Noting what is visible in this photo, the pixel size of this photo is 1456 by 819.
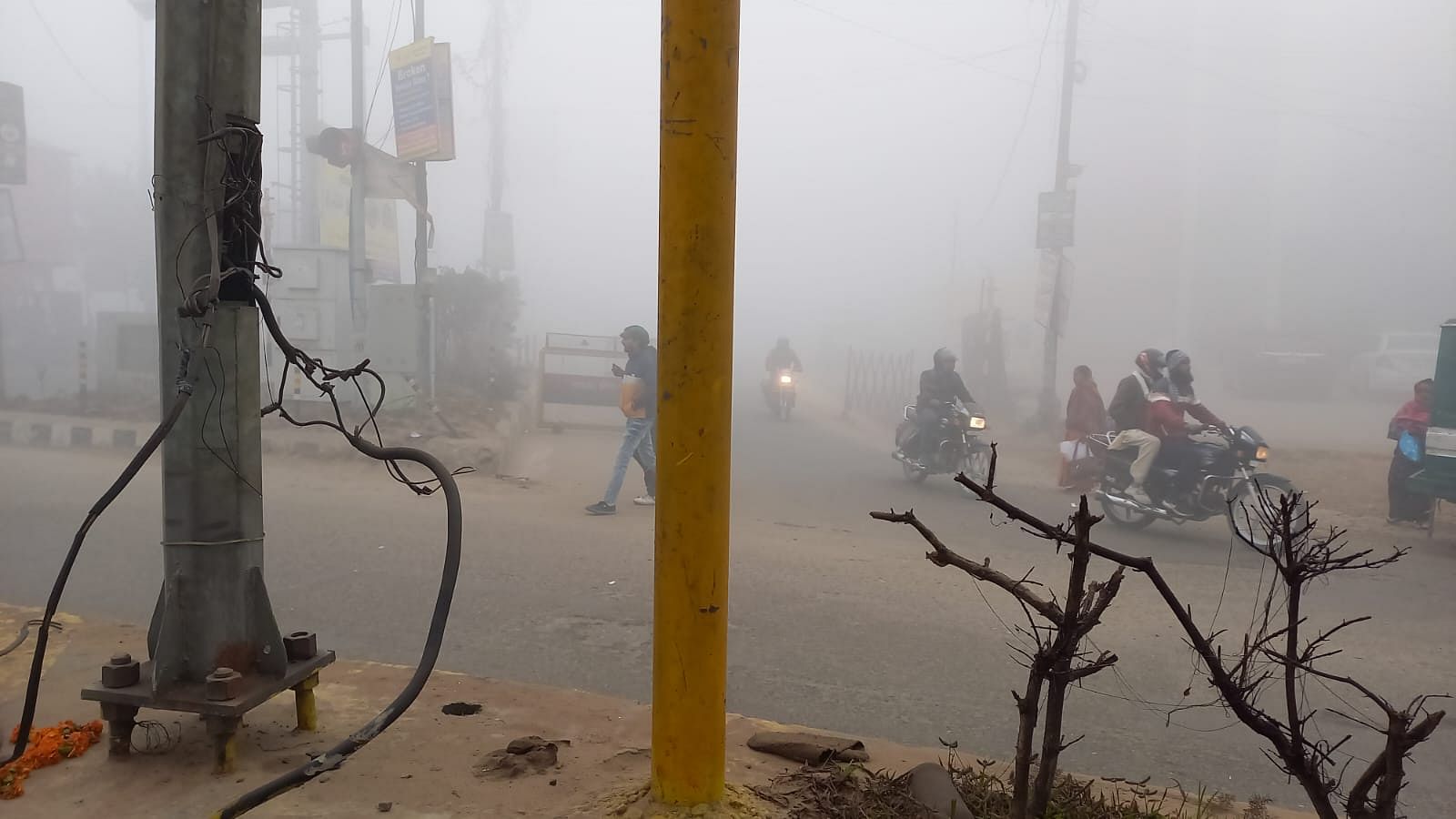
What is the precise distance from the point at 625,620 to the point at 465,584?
1.35 meters

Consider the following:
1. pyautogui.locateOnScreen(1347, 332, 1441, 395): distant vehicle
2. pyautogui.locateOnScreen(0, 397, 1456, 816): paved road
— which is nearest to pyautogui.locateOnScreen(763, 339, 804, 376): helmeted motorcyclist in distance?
pyautogui.locateOnScreen(0, 397, 1456, 816): paved road

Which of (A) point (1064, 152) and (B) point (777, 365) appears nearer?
(A) point (1064, 152)

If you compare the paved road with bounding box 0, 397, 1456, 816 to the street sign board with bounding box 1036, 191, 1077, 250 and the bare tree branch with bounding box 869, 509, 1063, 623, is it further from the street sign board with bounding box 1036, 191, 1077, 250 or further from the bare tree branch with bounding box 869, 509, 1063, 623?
the street sign board with bounding box 1036, 191, 1077, 250

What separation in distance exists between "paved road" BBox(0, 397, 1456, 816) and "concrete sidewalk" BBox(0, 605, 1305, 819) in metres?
0.64

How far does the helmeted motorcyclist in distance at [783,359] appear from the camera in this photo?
813 inches

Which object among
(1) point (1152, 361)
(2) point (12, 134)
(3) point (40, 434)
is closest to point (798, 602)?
(1) point (1152, 361)

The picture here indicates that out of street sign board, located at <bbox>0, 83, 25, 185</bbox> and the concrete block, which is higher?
street sign board, located at <bbox>0, 83, 25, 185</bbox>

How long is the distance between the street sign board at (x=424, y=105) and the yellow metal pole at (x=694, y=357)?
14.0 metres

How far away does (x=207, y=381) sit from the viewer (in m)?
2.83

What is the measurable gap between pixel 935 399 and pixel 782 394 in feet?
30.5

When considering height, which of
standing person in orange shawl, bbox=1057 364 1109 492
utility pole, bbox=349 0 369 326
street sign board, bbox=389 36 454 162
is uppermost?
street sign board, bbox=389 36 454 162

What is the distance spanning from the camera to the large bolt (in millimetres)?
2783

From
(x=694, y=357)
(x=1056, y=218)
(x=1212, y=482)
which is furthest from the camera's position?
(x=1056, y=218)

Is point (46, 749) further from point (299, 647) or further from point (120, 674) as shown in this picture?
point (299, 647)
